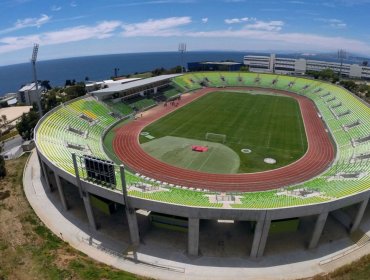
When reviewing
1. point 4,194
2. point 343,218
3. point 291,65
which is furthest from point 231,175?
point 291,65

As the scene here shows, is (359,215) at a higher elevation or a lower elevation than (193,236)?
higher

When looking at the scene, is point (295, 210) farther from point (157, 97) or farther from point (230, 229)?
point (157, 97)

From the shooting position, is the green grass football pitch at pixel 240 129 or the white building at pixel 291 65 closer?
the green grass football pitch at pixel 240 129

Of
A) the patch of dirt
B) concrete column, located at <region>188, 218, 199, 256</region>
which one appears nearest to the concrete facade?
concrete column, located at <region>188, 218, 199, 256</region>

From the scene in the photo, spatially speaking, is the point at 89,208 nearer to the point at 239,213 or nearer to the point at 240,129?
the point at 239,213

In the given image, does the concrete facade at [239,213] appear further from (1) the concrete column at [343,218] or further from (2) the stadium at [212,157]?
(1) the concrete column at [343,218]

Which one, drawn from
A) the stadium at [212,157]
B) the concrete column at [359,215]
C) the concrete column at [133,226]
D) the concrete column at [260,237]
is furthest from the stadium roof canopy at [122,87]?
the concrete column at [359,215]
